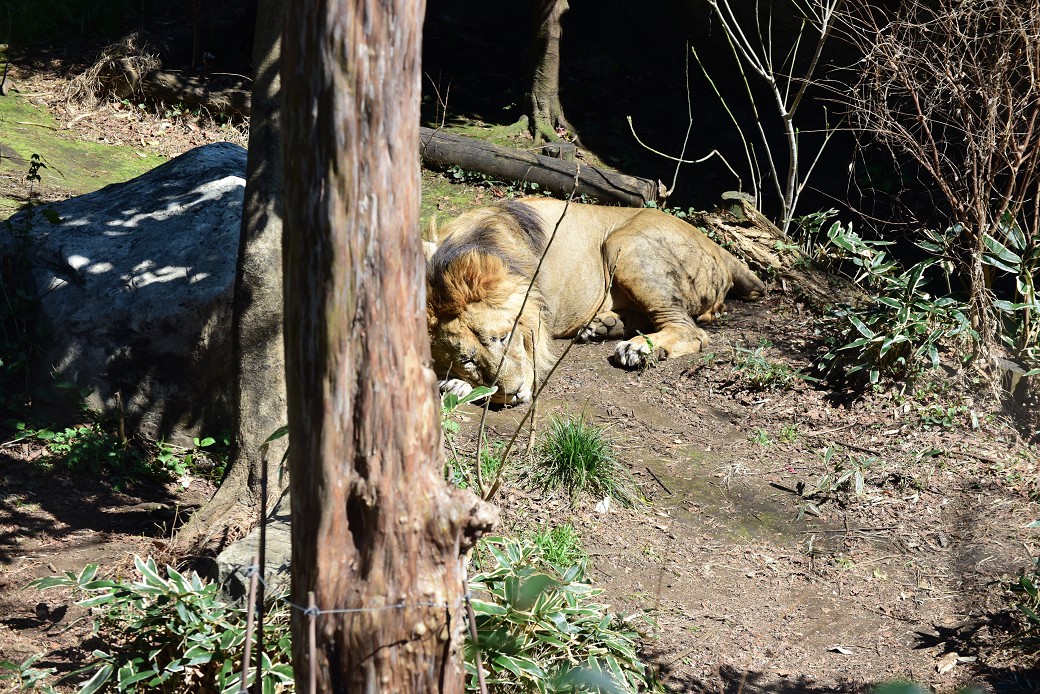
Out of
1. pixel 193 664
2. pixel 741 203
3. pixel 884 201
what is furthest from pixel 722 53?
pixel 193 664

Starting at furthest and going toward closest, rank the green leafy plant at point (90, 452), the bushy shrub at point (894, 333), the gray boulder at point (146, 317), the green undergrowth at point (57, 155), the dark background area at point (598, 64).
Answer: the dark background area at point (598, 64)
the green undergrowth at point (57, 155)
the bushy shrub at point (894, 333)
the gray boulder at point (146, 317)
the green leafy plant at point (90, 452)

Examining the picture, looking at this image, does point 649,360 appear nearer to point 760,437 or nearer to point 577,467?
point 760,437

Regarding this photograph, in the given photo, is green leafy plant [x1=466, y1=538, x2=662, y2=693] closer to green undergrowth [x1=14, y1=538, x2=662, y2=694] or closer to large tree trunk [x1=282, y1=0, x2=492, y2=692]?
green undergrowth [x1=14, y1=538, x2=662, y2=694]

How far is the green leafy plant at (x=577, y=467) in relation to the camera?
5.46 metres

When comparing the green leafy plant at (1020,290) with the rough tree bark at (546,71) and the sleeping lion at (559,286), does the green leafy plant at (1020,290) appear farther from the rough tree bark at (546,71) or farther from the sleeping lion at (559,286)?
the rough tree bark at (546,71)

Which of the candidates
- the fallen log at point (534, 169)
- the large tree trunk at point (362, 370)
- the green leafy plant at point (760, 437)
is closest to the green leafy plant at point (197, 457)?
the large tree trunk at point (362, 370)

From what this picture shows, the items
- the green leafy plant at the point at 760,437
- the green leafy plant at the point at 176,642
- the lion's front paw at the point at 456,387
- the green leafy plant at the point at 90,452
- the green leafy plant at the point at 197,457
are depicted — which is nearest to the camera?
the green leafy plant at the point at 176,642

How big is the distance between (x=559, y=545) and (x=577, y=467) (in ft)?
2.21

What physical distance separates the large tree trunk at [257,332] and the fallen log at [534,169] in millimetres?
4959

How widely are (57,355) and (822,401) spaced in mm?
5107

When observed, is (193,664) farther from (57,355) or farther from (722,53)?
(722,53)

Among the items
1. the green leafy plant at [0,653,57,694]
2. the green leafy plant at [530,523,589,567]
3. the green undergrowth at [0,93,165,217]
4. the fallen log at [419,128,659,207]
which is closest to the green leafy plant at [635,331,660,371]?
the green leafy plant at [530,523,589,567]

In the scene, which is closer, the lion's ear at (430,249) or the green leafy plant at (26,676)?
the green leafy plant at (26,676)

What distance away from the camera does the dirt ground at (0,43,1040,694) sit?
14.1 feet
